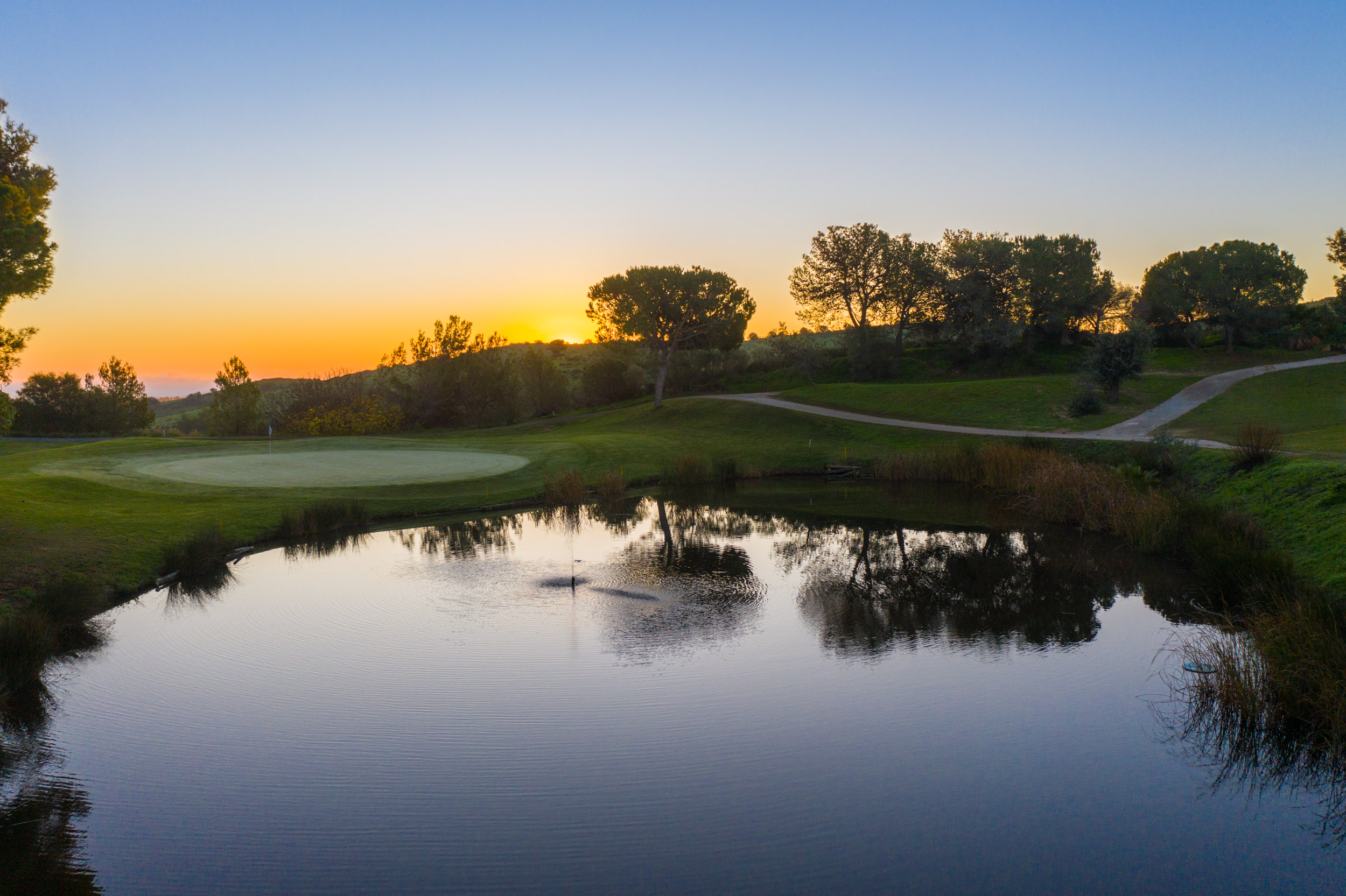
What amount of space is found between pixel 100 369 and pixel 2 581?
48932mm

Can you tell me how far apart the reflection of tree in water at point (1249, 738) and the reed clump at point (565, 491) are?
654 inches

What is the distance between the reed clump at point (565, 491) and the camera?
23.0 meters

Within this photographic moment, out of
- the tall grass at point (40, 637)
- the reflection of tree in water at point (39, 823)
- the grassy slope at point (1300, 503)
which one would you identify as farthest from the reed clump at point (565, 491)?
the grassy slope at point (1300, 503)

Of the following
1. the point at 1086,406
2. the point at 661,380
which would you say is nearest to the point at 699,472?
the point at 1086,406

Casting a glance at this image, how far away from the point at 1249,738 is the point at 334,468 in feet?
77.3

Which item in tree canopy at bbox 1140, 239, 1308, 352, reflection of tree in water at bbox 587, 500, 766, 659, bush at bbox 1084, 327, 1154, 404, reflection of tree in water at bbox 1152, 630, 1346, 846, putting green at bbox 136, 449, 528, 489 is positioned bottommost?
reflection of tree in water at bbox 1152, 630, 1346, 846

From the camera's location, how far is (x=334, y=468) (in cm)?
2444

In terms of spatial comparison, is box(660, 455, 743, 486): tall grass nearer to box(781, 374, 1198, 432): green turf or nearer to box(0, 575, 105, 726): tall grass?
box(781, 374, 1198, 432): green turf

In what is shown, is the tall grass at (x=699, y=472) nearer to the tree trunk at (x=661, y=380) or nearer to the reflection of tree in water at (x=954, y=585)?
the reflection of tree in water at (x=954, y=585)

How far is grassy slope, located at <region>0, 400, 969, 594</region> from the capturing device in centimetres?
1368

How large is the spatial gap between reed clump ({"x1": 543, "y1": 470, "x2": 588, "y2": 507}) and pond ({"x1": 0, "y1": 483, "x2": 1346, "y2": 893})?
30.0 feet

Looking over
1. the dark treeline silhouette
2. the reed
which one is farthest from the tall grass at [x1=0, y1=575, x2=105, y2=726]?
the dark treeline silhouette

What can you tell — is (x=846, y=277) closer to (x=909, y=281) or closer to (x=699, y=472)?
(x=909, y=281)

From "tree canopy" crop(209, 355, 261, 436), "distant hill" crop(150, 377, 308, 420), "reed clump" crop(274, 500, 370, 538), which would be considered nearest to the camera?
"reed clump" crop(274, 500, 370, 538)
